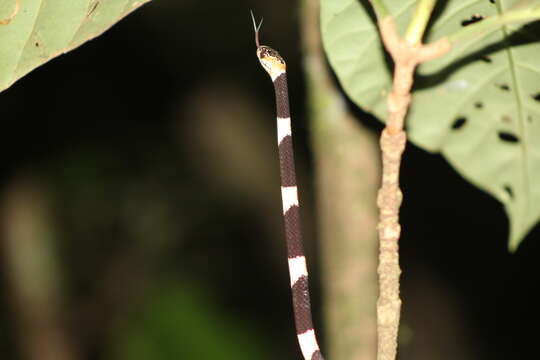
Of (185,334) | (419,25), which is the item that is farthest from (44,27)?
(185,334)

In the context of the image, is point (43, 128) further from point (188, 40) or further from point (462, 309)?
point (462, 309)

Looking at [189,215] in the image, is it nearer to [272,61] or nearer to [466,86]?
[272,61]

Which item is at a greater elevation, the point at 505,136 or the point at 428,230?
the point at 505,136

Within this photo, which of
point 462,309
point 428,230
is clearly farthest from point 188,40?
point 462,309

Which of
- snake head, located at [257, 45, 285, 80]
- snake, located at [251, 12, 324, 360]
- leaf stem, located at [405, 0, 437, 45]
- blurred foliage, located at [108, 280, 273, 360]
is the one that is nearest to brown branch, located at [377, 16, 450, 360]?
leaf stem, located at [405, 0, 437, 45]

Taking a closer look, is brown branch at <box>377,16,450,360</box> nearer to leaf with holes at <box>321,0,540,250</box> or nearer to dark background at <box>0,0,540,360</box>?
leaf with holes at <box>321,0,540,250</box>

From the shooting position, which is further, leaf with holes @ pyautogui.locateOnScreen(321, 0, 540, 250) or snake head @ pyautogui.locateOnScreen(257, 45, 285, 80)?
snake head @ pyautogui.locateOnScreen(257, 45, 285, 80)
